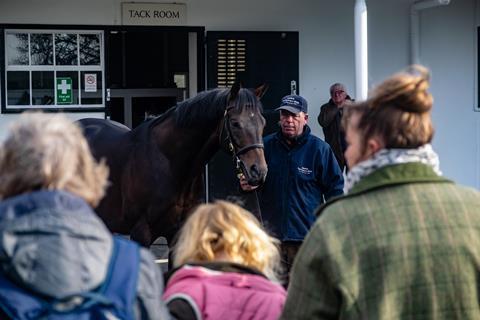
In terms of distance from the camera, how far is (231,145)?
570cm

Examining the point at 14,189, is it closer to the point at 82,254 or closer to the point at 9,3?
the point at 82,254

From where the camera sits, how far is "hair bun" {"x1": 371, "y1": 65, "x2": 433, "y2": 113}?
236cm

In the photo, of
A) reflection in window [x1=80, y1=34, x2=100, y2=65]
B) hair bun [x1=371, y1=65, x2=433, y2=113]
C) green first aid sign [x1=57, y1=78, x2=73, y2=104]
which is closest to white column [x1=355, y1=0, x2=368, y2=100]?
reflection in window [x1=80, y1=34, x2=100, y2=65]

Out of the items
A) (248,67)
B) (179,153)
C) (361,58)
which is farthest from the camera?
(248,67)

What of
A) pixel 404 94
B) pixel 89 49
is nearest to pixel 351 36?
pixel 89 49

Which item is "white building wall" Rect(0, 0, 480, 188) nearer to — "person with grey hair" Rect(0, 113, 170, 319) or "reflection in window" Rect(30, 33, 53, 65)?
"reflection in window" Rect(30, 33, 53, 65)

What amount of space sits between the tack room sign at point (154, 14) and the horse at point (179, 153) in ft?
13.4

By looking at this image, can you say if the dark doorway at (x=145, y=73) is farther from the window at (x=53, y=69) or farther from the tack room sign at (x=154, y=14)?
the window at (x=53, y=69)

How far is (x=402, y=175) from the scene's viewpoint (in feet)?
7.88

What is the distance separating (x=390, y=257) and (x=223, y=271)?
53 cm

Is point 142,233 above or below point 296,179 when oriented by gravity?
below

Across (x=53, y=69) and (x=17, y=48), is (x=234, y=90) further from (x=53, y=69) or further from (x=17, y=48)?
(x=17, y=48)

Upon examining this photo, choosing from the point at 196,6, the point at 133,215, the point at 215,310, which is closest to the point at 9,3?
the point at 196,6

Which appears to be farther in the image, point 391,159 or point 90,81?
point 90,81
